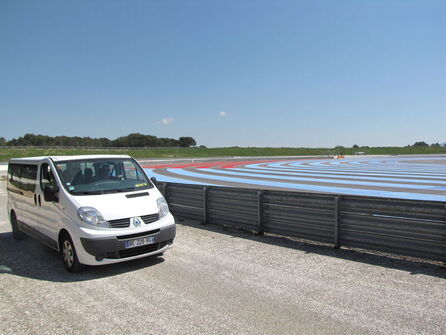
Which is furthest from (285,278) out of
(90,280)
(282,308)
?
(90,280)

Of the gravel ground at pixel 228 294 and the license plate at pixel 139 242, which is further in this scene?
the license plate at pixel 139 242

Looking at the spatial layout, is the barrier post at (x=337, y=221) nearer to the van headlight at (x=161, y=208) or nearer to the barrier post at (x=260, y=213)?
the barrier post at (x=260, y=213)

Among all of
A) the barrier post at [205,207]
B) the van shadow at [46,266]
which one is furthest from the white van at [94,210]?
the barrier post at [205,207]

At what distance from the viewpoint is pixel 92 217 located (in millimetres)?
5102

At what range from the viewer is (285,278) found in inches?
193

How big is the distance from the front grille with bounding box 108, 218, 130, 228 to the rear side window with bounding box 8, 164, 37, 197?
2.21 meters

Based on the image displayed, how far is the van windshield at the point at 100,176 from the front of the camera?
225 inches

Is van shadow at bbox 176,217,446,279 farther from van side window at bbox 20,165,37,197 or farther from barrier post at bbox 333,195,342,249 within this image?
van side window at bbox 20,165,37,197

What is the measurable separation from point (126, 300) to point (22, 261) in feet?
9.09

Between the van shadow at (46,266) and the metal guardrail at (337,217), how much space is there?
103 inches

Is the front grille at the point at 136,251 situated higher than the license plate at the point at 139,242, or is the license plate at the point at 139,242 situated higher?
the license plate at the point at 139,242

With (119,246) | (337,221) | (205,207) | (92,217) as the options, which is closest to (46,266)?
(92,217)

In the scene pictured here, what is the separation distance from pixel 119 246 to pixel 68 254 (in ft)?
2.88

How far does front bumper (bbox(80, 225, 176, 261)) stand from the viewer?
4.95 meters
